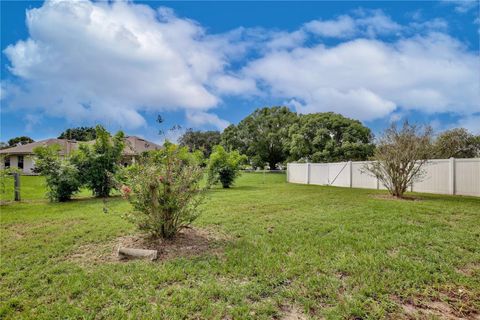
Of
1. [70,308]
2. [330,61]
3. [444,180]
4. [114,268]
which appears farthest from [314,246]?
[444,180]

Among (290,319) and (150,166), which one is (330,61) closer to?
(150,166)

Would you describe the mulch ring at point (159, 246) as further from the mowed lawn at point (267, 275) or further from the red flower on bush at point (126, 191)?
the red flower on bush at point (126, 191)

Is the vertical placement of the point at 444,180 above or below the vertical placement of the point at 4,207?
above

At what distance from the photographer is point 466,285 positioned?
123 inches

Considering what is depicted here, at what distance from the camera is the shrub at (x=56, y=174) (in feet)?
35.2

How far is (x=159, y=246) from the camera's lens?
444cm

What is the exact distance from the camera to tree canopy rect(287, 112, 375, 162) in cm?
2589

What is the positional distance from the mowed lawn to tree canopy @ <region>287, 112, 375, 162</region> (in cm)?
2086

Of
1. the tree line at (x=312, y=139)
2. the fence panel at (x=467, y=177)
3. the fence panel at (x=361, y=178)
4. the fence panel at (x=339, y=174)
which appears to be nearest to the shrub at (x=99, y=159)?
the tree line at (x=312, y=139)

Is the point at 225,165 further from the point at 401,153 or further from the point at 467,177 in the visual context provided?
the point at 467,177

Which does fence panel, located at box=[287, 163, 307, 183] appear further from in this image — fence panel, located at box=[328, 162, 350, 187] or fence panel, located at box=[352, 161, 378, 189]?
fence panel, located at box=[352, 161, 378, 189]

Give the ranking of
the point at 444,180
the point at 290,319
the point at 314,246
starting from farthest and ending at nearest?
the point at 444,180 → the point at 314,246 → the point at 290,319

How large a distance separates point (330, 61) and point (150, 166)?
9.03 metres

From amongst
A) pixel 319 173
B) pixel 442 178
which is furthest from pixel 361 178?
pixel 442 178
